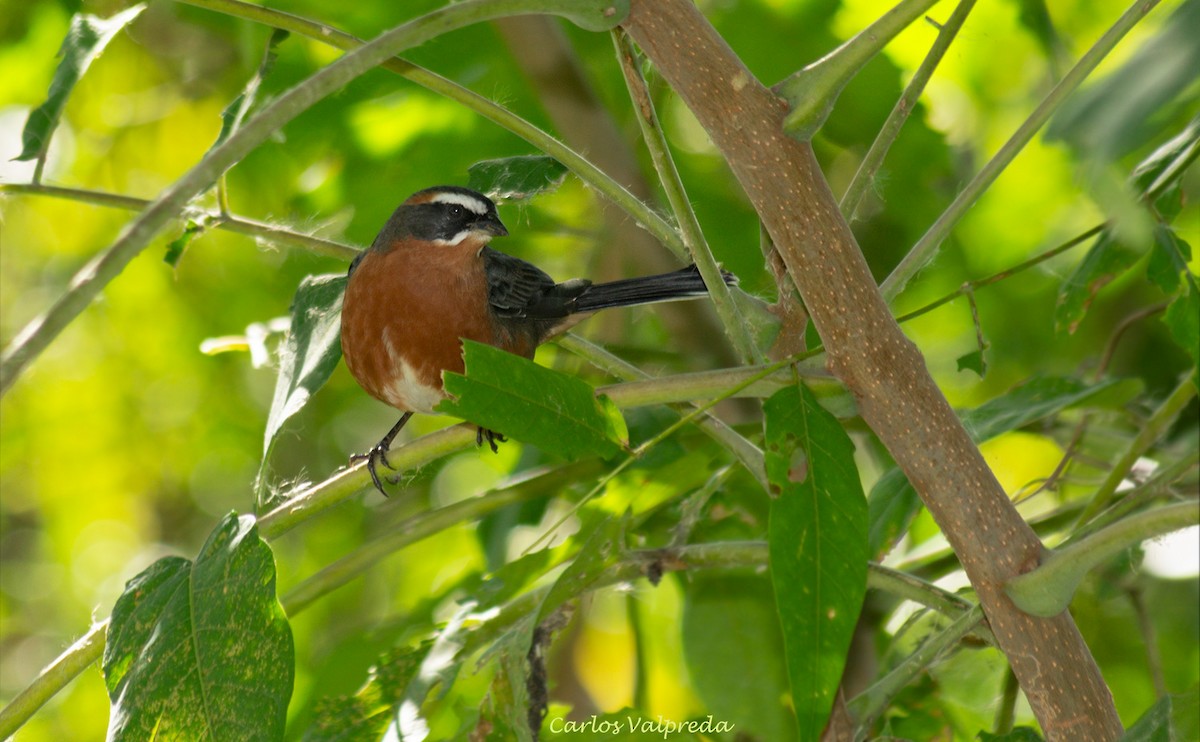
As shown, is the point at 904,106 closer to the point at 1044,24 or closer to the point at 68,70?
the point at 1044,24

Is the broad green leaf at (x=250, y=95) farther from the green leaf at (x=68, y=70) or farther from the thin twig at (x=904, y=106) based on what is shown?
the thin twig at (x=904, y=106)

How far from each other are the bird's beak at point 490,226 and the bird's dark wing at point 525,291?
0.32 ft

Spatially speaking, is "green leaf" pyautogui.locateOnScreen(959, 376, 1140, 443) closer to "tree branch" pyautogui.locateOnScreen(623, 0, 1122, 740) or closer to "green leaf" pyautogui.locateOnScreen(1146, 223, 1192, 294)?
"green leaf" pyautogui.locateOnScreen(1146, 223, 1192, 294)

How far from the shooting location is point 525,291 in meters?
2.74

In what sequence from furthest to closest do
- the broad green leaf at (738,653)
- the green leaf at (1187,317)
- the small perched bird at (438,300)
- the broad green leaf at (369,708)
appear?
the small perched bird at (438,300) → the broad green leaf at (738,653) → the broad green leaf at (369,708) → the green leaf at (1187,317)

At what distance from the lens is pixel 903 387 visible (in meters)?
1.45

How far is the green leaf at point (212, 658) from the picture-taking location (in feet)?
4.59

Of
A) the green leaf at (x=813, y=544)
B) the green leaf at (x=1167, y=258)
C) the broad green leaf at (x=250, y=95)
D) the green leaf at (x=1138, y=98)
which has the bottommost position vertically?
the green leaf at (x=813, y=544)

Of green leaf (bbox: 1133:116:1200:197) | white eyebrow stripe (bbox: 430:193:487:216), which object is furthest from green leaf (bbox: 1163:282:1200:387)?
white eyebrow stripe (bbox: 430:193:487:216)

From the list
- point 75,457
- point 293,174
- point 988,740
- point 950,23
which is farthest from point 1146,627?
point 75,457

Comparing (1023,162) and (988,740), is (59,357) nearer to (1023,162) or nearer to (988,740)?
(1023,162)

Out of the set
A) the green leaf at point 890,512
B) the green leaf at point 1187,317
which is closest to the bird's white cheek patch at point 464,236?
the green leaf at point 890,512

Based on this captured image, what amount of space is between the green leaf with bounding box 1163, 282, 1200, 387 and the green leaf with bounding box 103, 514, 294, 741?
4.44 ft

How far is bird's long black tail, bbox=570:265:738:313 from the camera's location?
2.29 meters
